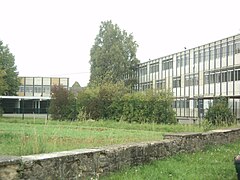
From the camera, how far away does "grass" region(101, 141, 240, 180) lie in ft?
26.3

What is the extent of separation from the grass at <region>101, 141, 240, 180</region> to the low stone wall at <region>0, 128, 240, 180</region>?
232mm

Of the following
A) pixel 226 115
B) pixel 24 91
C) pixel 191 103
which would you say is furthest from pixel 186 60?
pixel 24 91

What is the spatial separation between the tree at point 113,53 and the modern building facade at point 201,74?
156 inches

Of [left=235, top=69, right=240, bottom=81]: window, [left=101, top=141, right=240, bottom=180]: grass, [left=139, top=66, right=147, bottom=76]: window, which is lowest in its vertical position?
[left=101, top=141, right=240, bottom=180]: grass

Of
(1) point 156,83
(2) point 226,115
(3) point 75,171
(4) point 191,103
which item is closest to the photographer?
(3) point 75,171

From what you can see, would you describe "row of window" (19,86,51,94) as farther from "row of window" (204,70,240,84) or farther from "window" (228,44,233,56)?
"window" (228,44,233,56)

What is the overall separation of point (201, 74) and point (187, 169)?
44.9 metres

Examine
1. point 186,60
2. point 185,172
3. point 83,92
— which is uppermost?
point 186,60

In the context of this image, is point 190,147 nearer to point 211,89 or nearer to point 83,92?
point 83,92

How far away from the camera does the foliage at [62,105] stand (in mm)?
36500

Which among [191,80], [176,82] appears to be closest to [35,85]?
[176,82]

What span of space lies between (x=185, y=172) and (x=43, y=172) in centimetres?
386

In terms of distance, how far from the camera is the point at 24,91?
289 ft

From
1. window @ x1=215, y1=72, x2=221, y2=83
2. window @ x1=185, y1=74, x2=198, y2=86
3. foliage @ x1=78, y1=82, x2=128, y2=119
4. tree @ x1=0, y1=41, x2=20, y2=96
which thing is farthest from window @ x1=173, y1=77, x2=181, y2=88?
tree @ x1=0, y1=41, x2=20, y2=96
